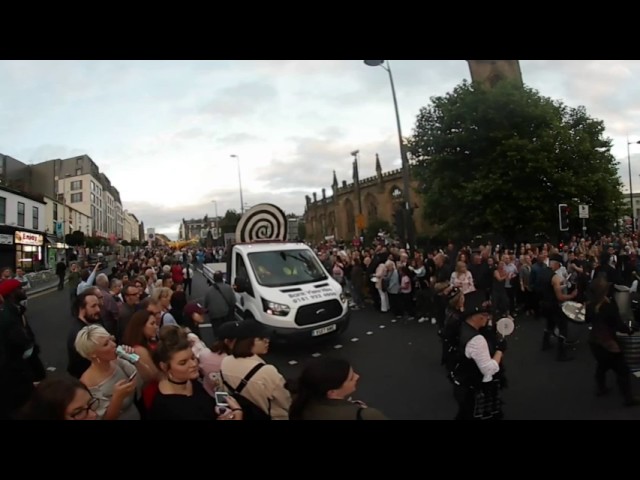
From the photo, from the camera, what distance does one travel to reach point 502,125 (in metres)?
24.5

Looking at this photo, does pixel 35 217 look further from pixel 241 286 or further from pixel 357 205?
pixel 357 205

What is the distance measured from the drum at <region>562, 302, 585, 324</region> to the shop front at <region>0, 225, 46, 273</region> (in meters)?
28.3

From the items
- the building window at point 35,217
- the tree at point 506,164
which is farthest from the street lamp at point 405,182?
the building window at point 35,217

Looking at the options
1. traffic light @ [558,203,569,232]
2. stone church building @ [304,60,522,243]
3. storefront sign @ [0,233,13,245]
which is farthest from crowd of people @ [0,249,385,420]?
stone church building @ [304,60,522,243]

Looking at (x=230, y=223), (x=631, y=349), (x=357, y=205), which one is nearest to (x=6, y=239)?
(x=631, y=349)

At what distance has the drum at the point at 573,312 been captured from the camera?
7191 millimetres

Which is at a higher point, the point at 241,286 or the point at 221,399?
the point at 241,286

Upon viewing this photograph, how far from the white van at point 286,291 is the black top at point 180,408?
202 inches

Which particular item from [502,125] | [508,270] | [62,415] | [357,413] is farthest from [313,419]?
[502,125]

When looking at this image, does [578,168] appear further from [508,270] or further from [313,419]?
[313,419]

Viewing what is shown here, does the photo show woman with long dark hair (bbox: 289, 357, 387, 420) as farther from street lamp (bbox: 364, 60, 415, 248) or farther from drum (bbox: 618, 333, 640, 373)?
street lamp (bbox: 364, 60, 415, 248)

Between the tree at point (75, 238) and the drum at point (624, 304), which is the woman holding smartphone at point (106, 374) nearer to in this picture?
the drum at point (624, 304)

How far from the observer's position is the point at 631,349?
523cm

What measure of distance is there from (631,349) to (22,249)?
113 feet
